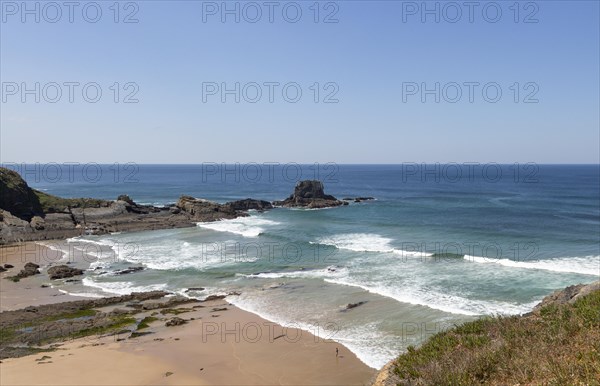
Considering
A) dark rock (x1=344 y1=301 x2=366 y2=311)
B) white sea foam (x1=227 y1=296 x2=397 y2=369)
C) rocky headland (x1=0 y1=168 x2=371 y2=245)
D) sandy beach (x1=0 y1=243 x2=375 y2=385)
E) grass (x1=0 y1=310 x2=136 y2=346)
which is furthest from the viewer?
rocky headland (x1=0 y1=168 x2=371 y2=245)

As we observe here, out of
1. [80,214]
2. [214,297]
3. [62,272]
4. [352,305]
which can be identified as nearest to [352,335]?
[352,305]

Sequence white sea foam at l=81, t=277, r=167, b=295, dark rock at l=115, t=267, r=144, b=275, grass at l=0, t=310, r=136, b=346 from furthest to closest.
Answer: dark rock at l=115, t=267, r=144, b=275 → white sea foam at l=81, t=277, r=167, b=295 → grass at l=0, t=310, r=136, b=346

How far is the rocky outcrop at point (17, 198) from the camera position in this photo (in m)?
60.0

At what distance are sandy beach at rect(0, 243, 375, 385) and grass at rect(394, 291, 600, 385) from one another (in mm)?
7225

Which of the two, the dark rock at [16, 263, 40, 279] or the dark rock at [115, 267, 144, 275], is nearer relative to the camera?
the dark rock at [16, 263, 40, 279]

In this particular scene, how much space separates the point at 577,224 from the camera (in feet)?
174

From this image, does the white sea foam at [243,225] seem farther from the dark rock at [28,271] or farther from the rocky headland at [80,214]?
the dark rock at [28,271]

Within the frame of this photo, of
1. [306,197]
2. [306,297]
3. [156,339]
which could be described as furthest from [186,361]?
[306,197]

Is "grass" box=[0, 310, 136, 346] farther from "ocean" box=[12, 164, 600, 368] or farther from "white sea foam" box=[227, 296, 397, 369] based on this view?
"white sea foam" box=[227, 296, 397, 369]

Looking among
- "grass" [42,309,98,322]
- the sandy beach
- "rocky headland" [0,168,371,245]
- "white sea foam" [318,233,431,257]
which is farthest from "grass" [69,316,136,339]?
"rocky headland" [0,168,371,245]

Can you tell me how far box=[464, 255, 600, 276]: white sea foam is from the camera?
32.0 m

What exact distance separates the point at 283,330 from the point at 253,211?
56.0m

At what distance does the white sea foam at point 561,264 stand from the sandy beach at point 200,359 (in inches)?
805

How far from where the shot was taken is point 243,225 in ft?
205
